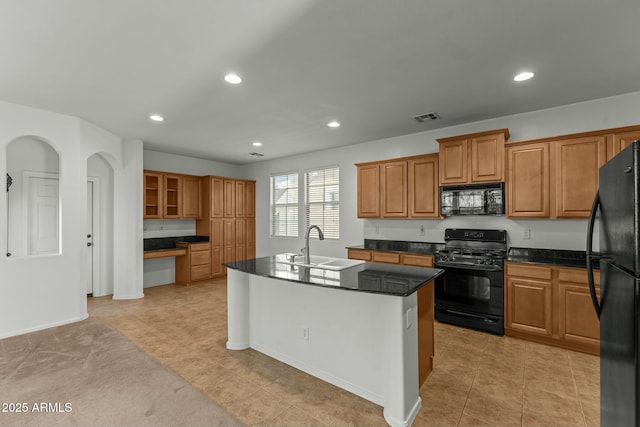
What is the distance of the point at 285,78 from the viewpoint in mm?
2926

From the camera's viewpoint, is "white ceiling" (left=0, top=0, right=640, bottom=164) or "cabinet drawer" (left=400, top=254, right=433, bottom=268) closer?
"white ceiling" (left=0, top=0, right=640, bottom=164)

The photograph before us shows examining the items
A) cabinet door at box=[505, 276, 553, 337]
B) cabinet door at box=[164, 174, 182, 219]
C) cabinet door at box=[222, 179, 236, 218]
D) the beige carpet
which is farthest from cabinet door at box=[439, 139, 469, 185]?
cabinet door at box=[164, 174, 182, 219]

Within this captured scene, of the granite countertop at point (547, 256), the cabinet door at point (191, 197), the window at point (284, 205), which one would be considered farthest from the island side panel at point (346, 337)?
the cabinet door at point (191, 197)

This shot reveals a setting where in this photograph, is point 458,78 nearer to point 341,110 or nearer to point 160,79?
point 341,110

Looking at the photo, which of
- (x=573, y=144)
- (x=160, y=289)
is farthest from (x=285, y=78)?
(x=160, y=289)

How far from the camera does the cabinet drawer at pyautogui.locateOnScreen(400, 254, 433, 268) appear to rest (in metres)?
4.09

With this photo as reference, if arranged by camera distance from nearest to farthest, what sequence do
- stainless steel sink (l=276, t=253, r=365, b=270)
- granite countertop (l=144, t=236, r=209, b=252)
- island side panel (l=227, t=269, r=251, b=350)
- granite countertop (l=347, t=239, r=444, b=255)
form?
stainless steel sink (l=276, t=253, r=365, b=270) < island side panel (l=227, t=269, r=251, b=350) < granite countertop (l=347, t=239, r=444, b=255) < granite countertop (l=144, t=236, r=209, b=252)

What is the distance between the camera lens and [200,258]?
637 centimetres

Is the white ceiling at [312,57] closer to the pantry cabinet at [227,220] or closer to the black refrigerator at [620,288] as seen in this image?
the black refrigerator at [620,288]

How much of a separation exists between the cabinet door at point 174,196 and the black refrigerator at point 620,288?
255 inches

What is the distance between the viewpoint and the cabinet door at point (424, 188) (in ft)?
14.4

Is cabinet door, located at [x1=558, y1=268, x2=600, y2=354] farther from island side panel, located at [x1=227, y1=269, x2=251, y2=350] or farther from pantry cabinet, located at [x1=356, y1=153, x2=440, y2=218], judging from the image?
island side panel, located at [x1=227, y1=269, x2=251, y2=350]

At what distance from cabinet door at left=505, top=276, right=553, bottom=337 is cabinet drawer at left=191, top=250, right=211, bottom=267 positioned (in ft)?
18.1

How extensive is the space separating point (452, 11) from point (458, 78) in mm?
1063
